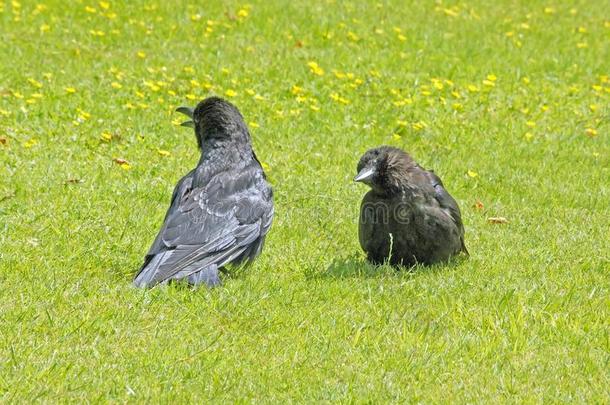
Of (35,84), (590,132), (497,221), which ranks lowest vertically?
(590,132)

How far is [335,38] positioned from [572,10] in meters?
4.58

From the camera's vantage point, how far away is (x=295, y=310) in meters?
6.07

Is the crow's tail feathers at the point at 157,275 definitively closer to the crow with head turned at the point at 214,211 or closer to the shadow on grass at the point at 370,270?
the crow with head turned at the point at 214,211

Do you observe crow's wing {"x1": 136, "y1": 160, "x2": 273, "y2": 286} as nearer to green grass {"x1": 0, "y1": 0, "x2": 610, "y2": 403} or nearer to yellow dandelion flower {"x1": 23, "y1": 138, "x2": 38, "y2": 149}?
green grass {"x1": 0, "y1": 0, "x2": 610, "y2": 403}

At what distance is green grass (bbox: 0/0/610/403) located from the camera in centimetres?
527

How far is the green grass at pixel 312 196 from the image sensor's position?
207 inches

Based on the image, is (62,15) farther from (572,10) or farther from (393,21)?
(572,10)

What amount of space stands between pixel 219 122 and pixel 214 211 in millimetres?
855

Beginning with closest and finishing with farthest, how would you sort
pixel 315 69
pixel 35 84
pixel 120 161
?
1. pixel 120 161
2. pixel 35 84
3. pixel 315 69

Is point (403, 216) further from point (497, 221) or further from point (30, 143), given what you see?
point (30, 143)

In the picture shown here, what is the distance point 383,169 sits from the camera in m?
7.03

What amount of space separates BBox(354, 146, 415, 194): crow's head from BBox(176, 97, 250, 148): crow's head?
926mm

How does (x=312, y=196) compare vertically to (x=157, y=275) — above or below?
below

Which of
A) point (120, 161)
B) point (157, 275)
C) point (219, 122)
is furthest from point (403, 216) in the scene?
point (120, 161)
